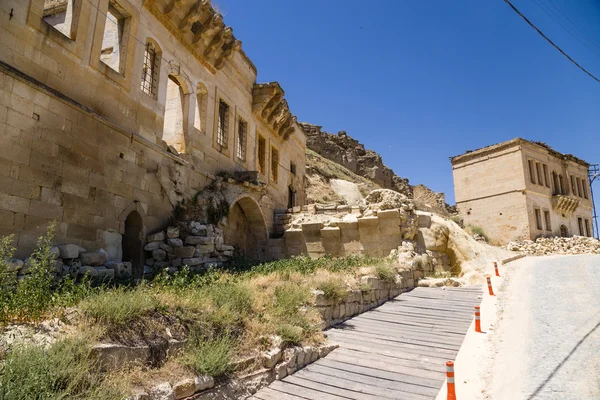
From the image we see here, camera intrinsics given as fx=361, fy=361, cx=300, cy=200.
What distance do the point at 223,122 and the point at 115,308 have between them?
10096mm

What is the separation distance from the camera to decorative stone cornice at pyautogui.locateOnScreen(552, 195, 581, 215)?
28.2 m

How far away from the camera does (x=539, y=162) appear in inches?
1113

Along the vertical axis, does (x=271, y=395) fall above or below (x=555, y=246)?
below

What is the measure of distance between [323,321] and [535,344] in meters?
3.60

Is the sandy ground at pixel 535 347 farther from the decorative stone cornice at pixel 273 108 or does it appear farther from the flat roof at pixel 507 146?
the flat roof at pixel 507 146

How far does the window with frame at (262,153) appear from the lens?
16312 mm

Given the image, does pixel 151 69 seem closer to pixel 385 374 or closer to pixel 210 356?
pixel 210 356

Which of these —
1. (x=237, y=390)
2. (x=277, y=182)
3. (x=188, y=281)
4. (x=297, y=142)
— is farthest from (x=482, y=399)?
(x=297, y=142)

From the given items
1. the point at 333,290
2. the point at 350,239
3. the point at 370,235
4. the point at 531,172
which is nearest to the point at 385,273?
the point at 333,290

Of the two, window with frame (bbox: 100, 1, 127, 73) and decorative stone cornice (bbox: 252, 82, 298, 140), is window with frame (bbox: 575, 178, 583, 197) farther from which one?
window with frame (bbox: 100, 1, 127, 73)

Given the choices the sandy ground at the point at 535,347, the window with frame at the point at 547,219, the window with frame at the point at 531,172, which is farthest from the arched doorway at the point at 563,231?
the sandy ground at the point at 535,347

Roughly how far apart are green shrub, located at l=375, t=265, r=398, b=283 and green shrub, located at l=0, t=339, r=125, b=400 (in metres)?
7.34

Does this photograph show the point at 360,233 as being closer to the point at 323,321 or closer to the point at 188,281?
the point at 323,321

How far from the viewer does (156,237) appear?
29.3 ft
